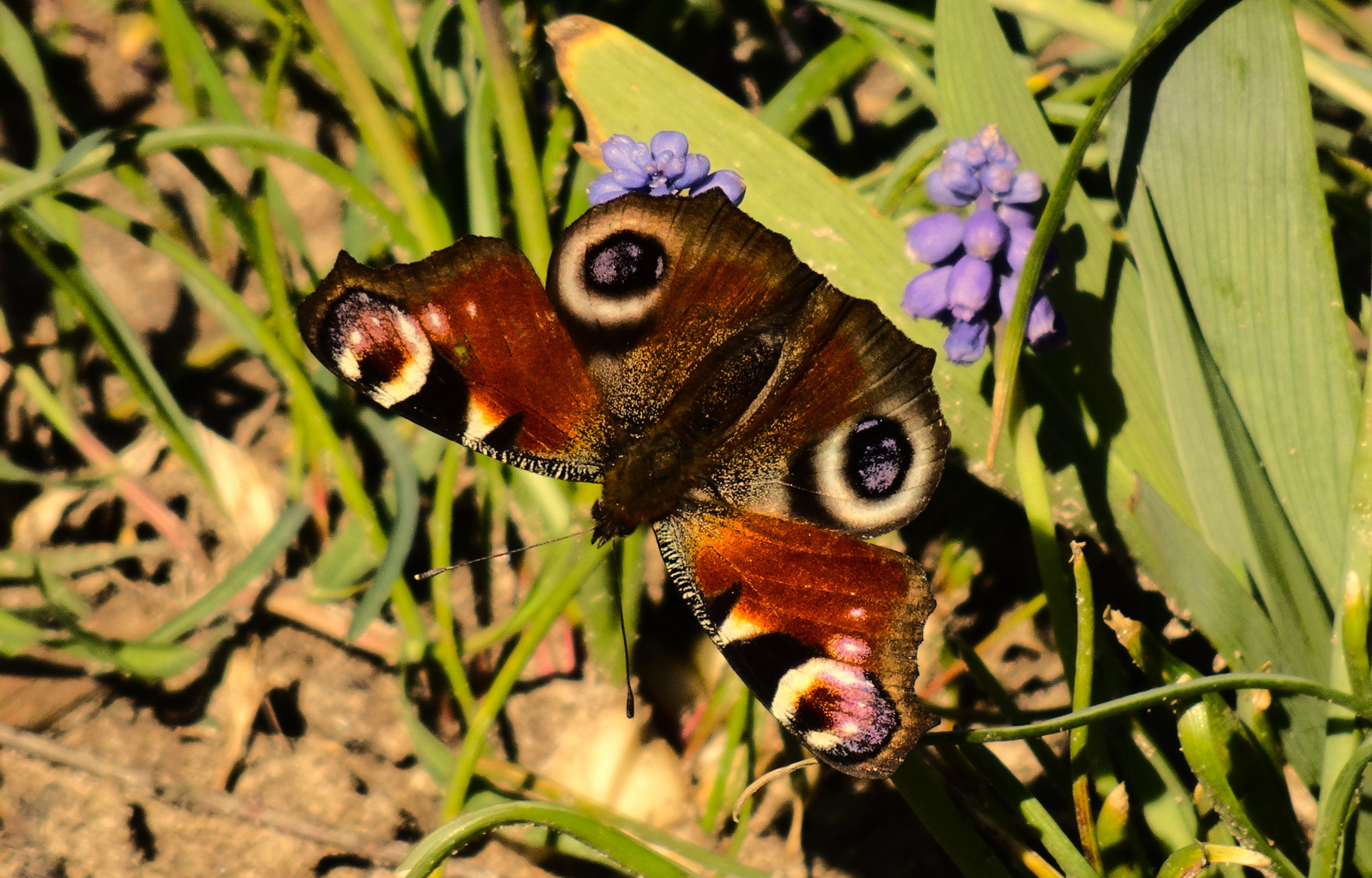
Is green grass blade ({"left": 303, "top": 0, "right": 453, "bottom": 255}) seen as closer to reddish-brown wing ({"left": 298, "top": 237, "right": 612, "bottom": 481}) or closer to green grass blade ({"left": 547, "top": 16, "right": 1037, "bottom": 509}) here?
green grass blade ({"left": 547, "top": 16, "right": 1037, "bottom": 509})

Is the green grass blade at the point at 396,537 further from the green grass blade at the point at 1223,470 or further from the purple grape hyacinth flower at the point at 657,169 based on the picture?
the green grass blade at the point at 1223,470

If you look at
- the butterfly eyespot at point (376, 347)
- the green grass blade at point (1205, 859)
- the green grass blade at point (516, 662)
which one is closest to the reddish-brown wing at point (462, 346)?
the butterfly eyespot at point (376, 347)

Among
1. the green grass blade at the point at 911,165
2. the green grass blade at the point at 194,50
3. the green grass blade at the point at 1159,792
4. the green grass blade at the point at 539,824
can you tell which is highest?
the green grass blade at the point at 194,50

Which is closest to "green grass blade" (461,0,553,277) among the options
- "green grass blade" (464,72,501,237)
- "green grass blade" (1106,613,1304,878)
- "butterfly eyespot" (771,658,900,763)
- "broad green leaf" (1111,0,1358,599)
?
"green grass blade" (464,72,501,237)

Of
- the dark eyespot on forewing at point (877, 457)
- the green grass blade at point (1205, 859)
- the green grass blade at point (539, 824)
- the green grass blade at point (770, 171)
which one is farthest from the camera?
the green grass blade at point (770, 171)

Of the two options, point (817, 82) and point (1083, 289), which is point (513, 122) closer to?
point (817, 82)

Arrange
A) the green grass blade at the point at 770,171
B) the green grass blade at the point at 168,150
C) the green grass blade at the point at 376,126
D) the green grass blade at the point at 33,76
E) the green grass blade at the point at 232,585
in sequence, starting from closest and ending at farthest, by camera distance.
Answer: the green grass blade at the point at 770,171
the green grass blade at the point at 168,150
the green grass blade at the point at 376,126
the green grass blade at the point at 232,585
the green grass blade at the point at 33,76
